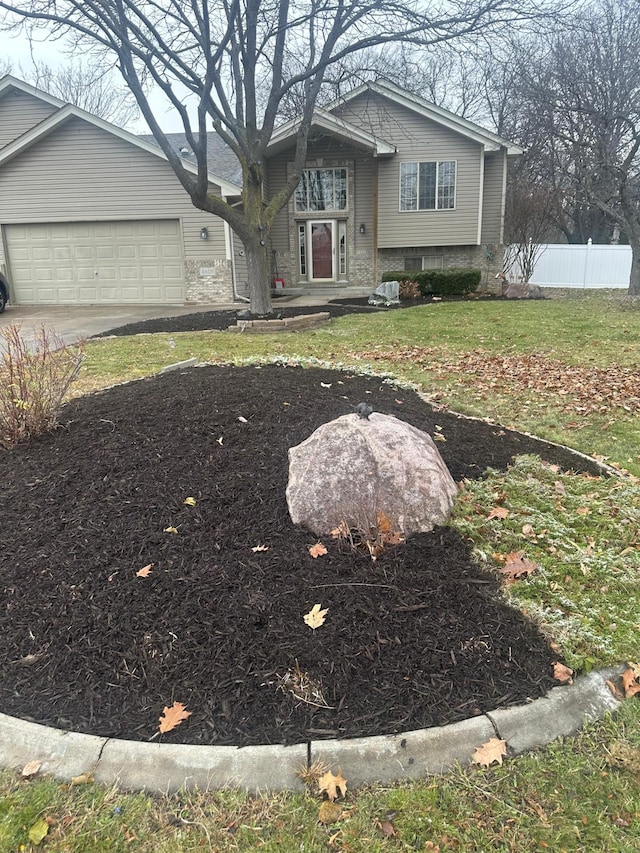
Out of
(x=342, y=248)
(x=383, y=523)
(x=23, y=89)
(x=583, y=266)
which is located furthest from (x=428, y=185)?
(x=383, y=523)

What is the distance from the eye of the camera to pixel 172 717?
7.14 feet

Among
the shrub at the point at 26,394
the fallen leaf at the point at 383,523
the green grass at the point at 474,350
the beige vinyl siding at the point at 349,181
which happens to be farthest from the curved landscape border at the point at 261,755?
the beige vinyl siding at the point at 349,181

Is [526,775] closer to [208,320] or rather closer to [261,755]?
[261,755]

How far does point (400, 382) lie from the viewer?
6688 mm

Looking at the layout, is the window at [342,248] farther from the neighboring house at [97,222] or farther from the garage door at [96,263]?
the garage door at [96,263]

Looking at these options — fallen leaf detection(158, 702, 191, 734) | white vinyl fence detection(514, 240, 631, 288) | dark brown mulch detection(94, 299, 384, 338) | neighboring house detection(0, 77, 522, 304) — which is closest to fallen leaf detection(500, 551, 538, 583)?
fallen leaf detection(158, 702, 191, 734)

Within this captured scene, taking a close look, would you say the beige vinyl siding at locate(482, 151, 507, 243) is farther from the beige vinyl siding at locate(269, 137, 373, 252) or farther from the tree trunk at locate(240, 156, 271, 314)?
the tree trunk at locate(240, 156, 271, 314)

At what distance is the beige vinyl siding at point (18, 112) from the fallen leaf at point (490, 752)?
21271mm

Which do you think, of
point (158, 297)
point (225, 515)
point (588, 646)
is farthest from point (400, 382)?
point (158, 297)

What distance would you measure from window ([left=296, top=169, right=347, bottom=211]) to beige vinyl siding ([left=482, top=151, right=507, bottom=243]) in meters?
4.92

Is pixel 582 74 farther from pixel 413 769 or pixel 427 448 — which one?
pixel 413 769

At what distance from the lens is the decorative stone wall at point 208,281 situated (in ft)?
56.5

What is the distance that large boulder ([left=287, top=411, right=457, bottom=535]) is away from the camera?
10.3 ft

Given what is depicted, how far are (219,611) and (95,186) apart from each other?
17.5m
